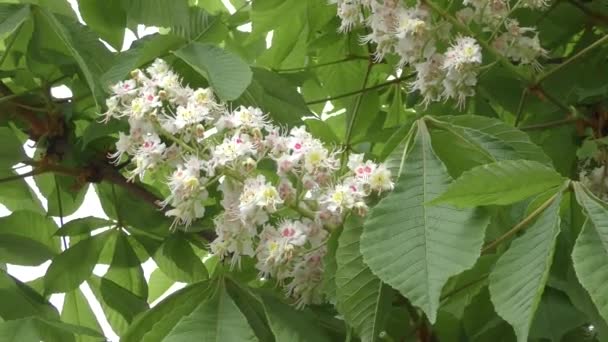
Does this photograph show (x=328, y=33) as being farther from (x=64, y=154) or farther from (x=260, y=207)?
(x=260, y=207)

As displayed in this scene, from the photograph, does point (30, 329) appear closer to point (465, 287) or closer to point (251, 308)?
point (251, 308)

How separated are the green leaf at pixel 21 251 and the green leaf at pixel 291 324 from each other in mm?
346

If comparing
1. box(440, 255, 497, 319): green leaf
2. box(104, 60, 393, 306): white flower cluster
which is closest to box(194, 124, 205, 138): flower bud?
box(104, 60, 393, 306): white flower cluster

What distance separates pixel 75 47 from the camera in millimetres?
985

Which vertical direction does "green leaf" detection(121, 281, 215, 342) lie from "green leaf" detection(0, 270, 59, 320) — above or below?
below

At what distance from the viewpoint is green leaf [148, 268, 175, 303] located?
1313mm

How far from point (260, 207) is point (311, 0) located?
448mm

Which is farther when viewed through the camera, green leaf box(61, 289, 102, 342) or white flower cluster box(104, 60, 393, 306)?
green leaf box(61, 289, 102, 342)

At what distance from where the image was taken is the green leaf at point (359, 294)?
0.76 m

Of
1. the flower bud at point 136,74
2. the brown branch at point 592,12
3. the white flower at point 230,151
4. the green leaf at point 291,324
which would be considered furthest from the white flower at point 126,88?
the brown branch at point 592,12

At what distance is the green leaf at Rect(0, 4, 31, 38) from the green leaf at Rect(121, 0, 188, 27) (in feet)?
0.36

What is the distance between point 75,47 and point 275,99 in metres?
0.20

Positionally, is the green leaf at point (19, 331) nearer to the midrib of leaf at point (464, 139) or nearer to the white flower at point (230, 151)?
the white flower at point (230, 151)

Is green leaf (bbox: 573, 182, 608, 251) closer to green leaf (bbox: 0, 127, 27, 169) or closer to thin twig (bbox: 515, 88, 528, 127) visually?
thin twig (bbox: 515, 88, 528, 127)
